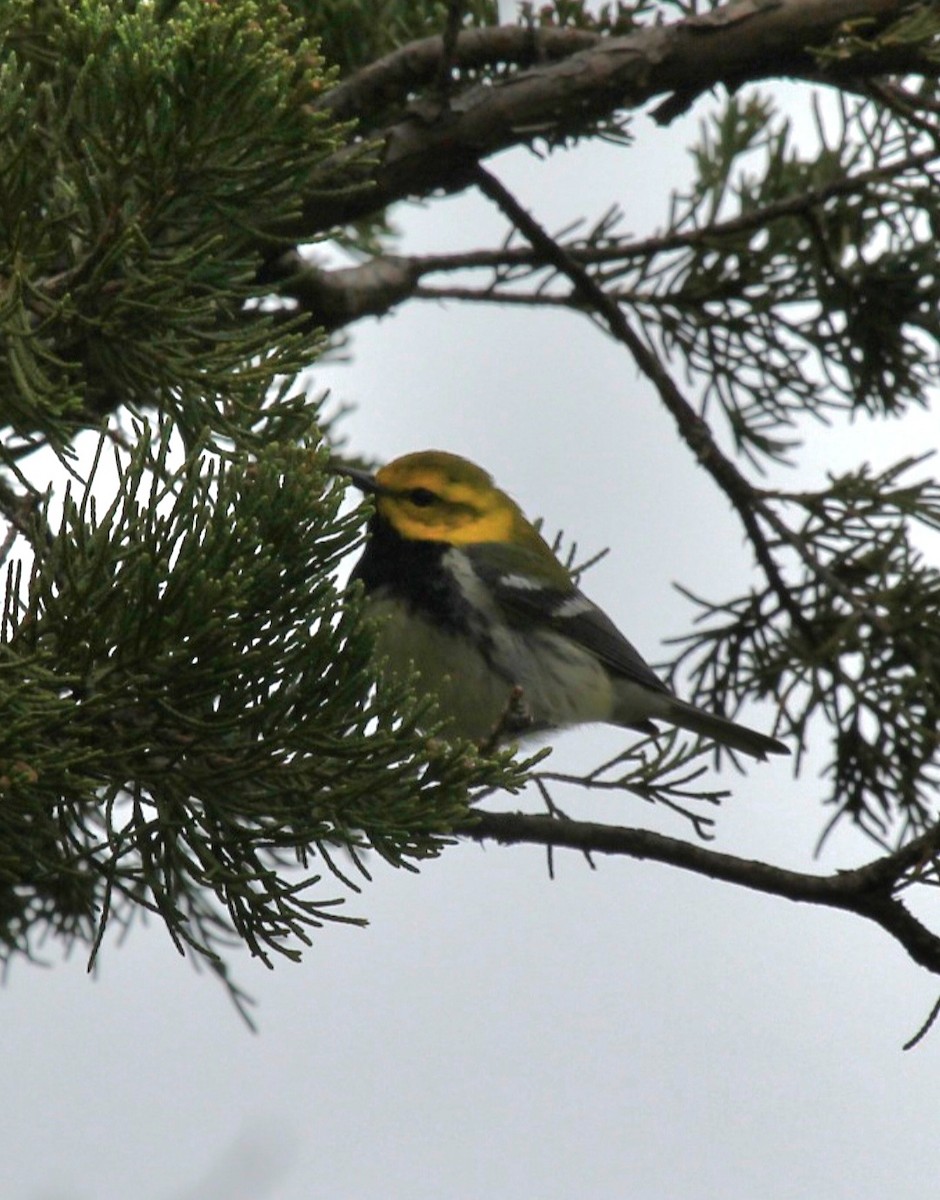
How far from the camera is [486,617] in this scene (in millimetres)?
3863

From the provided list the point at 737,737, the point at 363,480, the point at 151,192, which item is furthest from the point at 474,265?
the point at 151,192

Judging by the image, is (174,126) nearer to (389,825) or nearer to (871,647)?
(389,825)

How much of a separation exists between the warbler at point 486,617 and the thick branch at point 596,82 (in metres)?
0.74

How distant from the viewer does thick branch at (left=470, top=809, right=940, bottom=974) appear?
2381 millimetres

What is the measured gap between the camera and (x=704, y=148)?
4.27 meters

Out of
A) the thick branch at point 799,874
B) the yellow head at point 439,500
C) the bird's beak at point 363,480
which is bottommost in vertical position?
→ the thick branch at point 799,874

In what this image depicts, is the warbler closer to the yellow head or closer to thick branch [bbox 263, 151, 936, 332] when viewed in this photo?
the yellow head

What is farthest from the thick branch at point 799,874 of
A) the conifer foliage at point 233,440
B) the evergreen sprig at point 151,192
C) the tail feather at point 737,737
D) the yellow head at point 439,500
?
the yellow head at point 439,500

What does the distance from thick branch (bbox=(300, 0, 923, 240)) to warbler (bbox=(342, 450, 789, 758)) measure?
2.41 ft

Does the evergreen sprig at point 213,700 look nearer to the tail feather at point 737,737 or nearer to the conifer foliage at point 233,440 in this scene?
the conifer foliage at point 233,440

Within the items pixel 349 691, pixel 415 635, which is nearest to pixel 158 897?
pixel 349 691

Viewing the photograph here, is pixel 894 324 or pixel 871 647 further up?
pixel 894 324

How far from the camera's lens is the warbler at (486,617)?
12.2 ft

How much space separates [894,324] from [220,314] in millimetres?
1722
